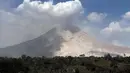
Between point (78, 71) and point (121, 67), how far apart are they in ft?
26.0

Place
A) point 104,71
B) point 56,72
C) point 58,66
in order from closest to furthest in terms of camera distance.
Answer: point 56,72
point 104,71
point 58,66

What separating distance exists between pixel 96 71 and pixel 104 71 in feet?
3.40

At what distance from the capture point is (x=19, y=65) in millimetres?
45406

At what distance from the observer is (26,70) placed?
42938mm

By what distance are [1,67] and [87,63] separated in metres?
13.7

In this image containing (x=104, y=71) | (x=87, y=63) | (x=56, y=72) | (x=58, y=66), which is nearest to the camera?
(x=56, y=72)

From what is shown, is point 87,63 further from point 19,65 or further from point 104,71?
point 19,65

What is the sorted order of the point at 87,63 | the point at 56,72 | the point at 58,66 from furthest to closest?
the point at 87,63 < the point at 58,66 < the point at 56,72

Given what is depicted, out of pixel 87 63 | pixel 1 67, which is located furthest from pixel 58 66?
pixel 1 67

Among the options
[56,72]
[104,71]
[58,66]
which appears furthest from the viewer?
[58,66]

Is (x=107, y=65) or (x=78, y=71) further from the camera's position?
(x=107, y=65)

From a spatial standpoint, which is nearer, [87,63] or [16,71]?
[16,71]

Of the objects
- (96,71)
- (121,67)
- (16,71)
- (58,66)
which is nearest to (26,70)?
(16,71)

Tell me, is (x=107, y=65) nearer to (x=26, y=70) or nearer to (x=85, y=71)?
(x=85, y=71)
